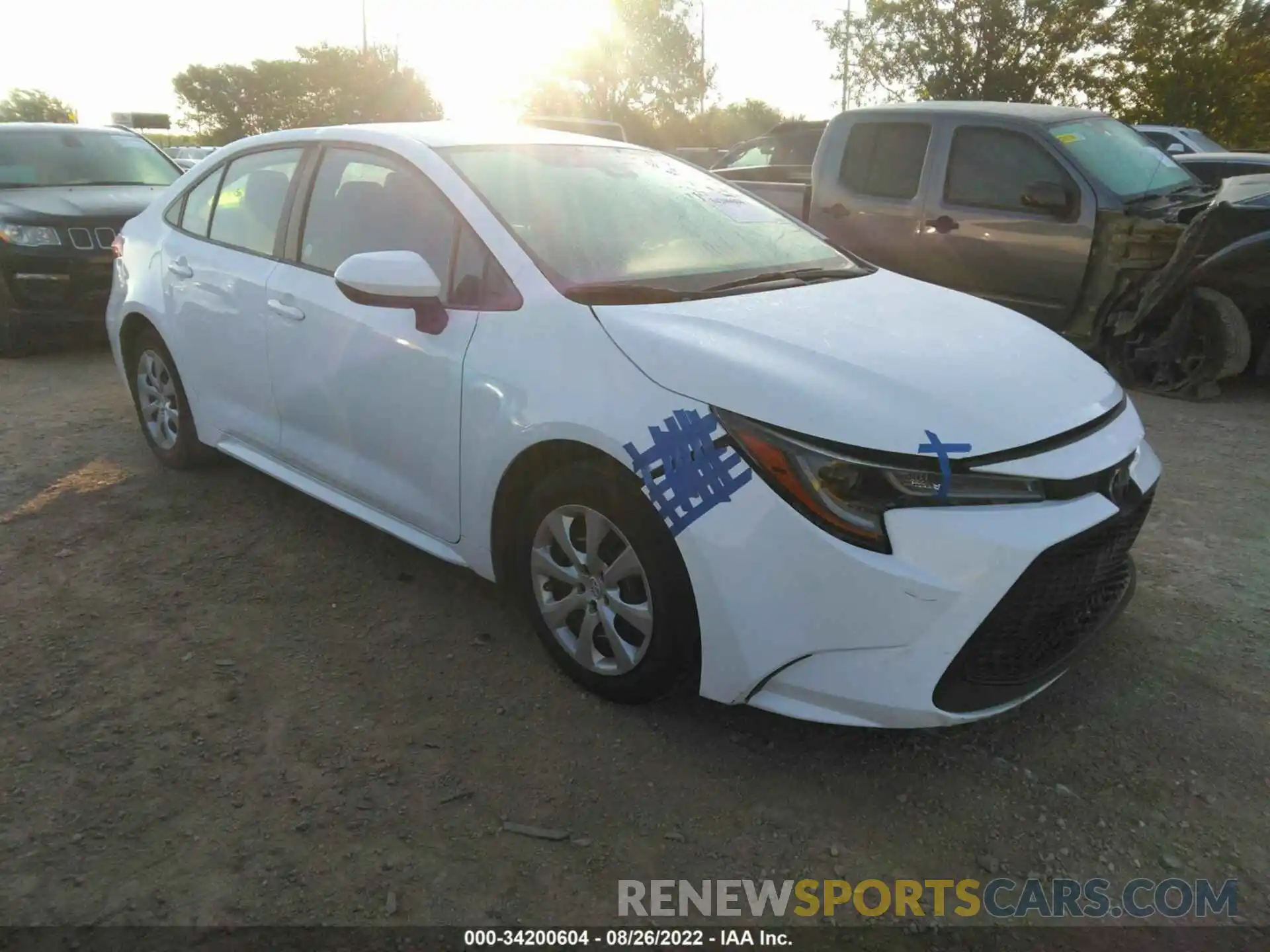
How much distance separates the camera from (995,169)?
6.71 meters

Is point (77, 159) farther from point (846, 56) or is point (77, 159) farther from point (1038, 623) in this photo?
point (846, 56)

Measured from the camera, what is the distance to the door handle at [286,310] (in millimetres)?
3547

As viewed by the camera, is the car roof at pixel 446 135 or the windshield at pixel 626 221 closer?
the windshield at pixel 626 221

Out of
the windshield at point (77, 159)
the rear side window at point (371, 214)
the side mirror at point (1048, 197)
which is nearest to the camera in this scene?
the rear side window at point (371, 214)

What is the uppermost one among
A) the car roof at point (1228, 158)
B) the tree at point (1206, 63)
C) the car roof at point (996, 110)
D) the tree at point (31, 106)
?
the tree at point (1206, 63)

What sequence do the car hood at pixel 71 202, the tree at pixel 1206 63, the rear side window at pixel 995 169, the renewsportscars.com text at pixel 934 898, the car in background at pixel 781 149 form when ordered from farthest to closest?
the tree at pixel 1206 63, the car in background at pixel 781 149, the car hood at pixel 71 202, the rear side window at pixel 995 169, the renewsportscars.com text at pixel 934 898

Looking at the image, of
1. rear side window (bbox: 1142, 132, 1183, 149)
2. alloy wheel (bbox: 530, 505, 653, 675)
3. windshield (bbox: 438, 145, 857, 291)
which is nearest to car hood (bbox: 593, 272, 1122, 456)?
windshield (bbox: 438, 145, 857, 291)

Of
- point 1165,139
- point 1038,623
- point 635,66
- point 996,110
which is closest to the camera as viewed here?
point 1038,623

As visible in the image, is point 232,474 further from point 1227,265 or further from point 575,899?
point 1227,265

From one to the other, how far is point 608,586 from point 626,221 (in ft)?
4.26

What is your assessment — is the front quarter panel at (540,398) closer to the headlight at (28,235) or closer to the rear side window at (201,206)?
the rear side window at (201,206)

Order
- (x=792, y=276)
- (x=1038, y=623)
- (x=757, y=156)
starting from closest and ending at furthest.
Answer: (x=1038, y=623) → (x=792, y=276) → (x=757, y=156)

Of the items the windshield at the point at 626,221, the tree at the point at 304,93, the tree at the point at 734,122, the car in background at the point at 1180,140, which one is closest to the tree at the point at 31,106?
the tree at the point at 304,93

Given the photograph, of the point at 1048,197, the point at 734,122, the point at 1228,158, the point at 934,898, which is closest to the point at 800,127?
the point at 1228,158
